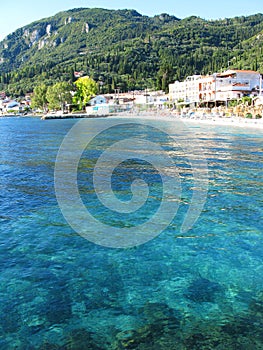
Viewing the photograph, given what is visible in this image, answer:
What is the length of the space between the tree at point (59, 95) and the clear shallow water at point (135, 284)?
101 meters

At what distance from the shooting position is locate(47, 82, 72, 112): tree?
4288 inches

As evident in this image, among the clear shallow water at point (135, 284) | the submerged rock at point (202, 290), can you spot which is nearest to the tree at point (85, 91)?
the clear shallow water at point (135, 284)

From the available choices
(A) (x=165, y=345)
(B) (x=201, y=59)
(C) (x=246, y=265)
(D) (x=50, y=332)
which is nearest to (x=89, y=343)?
(D) (x=50, y=332)

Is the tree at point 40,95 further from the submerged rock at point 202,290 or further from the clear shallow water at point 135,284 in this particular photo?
the submerged rock at point 202,290

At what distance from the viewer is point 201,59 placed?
5733 inches

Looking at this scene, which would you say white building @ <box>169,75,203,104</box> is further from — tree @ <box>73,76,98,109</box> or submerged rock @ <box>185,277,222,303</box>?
submerged rock @ <box>185,277,222,303</box>

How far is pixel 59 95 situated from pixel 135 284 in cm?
10885

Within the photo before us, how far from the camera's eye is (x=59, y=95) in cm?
11038

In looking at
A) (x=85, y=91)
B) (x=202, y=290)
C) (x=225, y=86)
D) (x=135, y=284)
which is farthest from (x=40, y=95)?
(x=202, y=290)

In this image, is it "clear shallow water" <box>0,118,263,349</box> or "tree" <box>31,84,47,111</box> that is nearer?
"clear shallow water" <box>0,118,263,349</box>

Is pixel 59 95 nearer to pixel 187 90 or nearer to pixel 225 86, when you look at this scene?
pixel 187 90

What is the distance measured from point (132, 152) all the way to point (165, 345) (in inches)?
880

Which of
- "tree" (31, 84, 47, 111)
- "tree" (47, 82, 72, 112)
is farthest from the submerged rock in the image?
"tree" (31, 84, 47, 111)

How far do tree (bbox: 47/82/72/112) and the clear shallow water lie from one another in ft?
331
